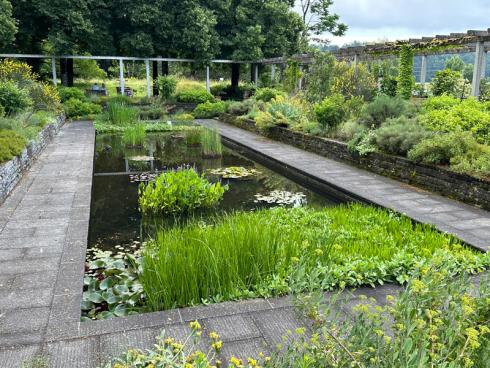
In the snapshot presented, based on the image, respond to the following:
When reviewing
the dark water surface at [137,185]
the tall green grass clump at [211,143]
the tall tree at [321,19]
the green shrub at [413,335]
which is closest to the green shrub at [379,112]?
the dark water surface at [137,185]

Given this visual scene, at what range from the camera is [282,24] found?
22172 mm

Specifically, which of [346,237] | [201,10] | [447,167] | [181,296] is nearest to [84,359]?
[181,296]

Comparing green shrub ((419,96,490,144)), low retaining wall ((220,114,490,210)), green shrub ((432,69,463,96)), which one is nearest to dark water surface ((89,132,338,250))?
low retaining wall ((220,114,490,210))

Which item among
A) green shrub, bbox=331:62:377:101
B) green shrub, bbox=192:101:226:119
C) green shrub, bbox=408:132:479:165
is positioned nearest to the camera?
green shrub, bbox=408:132:479:165

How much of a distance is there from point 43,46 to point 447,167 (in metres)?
20.8

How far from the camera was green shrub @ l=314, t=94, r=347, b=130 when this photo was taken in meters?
9.41

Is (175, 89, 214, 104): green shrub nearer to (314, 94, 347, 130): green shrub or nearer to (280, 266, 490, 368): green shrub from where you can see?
(314, 94, 347, 130): green shrub

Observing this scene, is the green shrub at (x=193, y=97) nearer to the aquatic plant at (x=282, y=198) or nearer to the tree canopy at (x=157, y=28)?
the tree canopy at (x=157, y=28)

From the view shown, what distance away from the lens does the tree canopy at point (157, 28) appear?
1798 cm

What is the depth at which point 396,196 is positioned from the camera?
225 inches

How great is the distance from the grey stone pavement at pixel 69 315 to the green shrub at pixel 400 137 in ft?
13.5

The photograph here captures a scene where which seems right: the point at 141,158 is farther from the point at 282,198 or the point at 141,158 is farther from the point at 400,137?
the point at 400,137

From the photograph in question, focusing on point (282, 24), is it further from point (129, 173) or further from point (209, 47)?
point (129, 173)

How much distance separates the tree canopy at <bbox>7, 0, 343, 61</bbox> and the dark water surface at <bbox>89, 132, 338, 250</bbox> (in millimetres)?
9129
